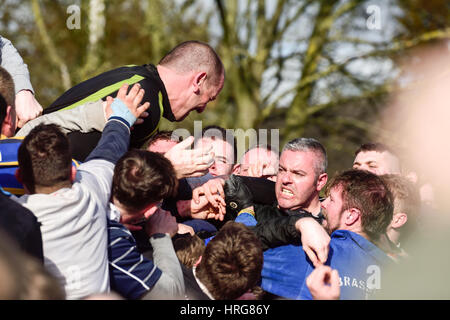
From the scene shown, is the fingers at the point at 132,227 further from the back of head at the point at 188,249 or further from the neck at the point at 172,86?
the neck at the point at 172,86

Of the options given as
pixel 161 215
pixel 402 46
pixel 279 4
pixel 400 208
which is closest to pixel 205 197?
pixel 161 215

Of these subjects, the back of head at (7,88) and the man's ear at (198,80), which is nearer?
the back of head at (7,88)

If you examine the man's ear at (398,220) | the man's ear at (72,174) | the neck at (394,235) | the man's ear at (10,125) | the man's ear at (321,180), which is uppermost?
the man's ear at (10,125)

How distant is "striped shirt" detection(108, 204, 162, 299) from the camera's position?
2.22 m

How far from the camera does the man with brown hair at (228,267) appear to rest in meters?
2.35

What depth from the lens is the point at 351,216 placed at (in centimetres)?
286

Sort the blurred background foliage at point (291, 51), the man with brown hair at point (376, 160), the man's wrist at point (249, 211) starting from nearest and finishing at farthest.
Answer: the man's wrist at point (249, 211), the man with brown hair at point (376, 160), the blurred background foliage at point (291, 51)

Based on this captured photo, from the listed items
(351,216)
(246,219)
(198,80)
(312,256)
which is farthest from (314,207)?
(198,80)

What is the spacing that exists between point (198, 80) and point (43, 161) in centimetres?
139

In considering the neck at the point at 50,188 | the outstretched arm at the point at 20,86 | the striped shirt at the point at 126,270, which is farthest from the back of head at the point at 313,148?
the neck at the point at 50,188

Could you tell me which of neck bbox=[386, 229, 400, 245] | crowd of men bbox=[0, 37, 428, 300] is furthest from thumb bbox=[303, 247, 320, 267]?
neck bbox=[386, 229, 400, 245]

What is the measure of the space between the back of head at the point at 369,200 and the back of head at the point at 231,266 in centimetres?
74

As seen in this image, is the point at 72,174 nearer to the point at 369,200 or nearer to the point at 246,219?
the point at 246,219
